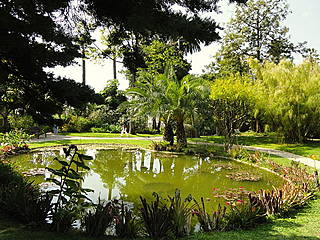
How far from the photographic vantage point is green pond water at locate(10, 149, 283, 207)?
7594 mm

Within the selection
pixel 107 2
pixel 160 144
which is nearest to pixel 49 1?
pixel 107 2

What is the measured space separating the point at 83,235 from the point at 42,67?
296 cm

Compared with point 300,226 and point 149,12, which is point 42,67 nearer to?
point 149,12

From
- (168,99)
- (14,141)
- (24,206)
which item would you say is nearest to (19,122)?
(14,141)

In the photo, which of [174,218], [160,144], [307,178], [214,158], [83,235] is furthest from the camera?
[160,144]

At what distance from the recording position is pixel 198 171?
1043cm

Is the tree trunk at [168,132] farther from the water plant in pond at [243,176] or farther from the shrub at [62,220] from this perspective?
the shrub at [62,220]

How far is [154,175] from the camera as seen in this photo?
973 cm

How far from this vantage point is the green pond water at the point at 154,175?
759 cm

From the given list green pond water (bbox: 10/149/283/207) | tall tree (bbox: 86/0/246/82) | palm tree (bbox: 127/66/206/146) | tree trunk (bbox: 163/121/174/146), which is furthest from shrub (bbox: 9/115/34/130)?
tall tree (bbox: 86/0/246/82)

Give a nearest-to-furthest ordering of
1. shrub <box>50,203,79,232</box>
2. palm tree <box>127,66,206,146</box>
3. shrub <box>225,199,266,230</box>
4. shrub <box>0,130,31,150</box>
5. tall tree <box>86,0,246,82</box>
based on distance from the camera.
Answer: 1. tall tree <box>86,0,246,82</box>
2. shrub <box>50,203,79,232</box>
3. shrub <box>225,199,266,230</box>
4. shrub <box>0,130,31,150</box>
5. palm tree <box>127,66,206,146</box>

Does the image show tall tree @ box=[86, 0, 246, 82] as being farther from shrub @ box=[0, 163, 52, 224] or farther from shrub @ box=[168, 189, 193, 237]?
shrub @ box=[0, 163, 52, 224]

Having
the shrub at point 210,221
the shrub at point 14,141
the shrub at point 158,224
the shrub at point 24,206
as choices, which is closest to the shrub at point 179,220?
the shrub at point 158,224

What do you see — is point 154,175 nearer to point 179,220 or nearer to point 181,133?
point 179,220
